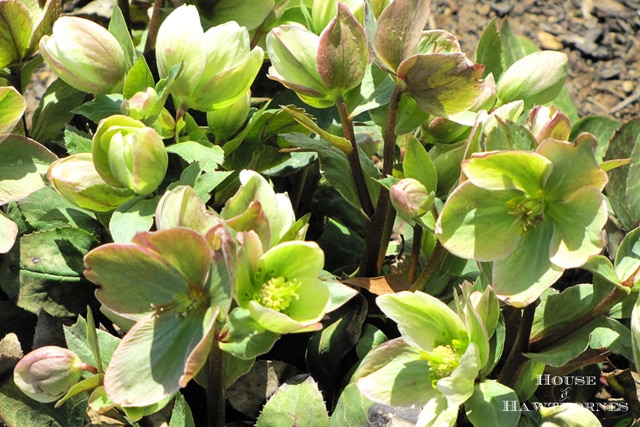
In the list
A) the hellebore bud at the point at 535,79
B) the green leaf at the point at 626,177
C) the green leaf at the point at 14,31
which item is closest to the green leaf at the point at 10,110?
the green leaf at the point at 14,31

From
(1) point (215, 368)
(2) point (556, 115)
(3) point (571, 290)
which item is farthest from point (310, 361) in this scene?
(2) point (556, 115)

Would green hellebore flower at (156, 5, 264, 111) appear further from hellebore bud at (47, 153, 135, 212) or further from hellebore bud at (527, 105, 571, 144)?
hellebore bud at (527, 105, 571, 144)

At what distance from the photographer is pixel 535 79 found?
3.06ft

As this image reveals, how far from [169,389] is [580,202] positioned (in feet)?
1.33

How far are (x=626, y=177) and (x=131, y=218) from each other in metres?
0.65

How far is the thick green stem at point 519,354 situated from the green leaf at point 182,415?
34cm

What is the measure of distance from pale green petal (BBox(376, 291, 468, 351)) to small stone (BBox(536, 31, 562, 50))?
118 centimetres

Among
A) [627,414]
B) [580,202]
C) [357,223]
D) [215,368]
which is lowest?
[627,414]

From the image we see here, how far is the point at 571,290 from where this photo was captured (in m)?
0.87

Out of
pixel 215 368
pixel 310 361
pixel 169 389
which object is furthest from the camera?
pixel 310 361

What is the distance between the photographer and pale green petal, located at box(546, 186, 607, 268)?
71 cm

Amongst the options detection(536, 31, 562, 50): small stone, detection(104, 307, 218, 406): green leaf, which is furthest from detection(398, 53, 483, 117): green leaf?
detection(536, 31, 562, 50): small stone

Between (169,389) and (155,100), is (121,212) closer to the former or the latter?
(155,100)

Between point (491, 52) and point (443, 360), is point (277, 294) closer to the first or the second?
point (443, 360)
